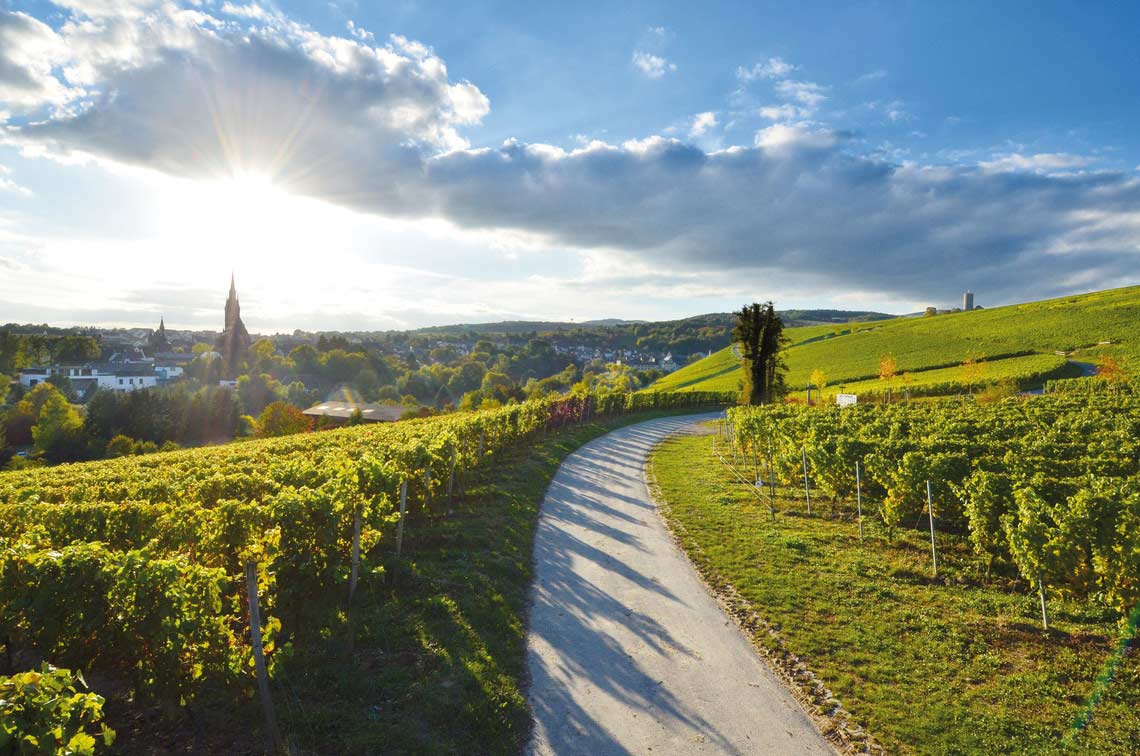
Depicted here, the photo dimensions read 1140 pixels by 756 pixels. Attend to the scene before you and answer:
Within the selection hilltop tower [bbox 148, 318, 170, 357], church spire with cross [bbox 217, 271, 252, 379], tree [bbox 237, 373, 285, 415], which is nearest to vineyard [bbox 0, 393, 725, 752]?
tree [bbox 237, 373, 285, 415]

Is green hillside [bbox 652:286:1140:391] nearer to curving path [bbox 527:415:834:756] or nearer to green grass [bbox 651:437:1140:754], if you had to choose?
green grass [bbox 651:437:1140:754]

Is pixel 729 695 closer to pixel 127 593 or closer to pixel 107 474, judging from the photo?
pixel 127 593

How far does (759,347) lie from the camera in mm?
44406

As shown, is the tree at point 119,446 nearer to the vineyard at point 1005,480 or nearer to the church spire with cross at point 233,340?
the vineyard at point 1005,480

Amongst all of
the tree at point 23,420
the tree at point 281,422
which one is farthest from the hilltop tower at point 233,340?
the tree at point 281,422

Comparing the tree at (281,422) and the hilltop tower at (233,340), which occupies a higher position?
the hilltop tower at (233,340)

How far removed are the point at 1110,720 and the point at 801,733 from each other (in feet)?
13.3

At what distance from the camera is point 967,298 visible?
A: 137 m

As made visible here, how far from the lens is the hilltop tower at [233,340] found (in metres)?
112

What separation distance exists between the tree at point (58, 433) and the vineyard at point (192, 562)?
168 feet

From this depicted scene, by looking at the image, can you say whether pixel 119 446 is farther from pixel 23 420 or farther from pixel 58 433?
pixel 23 420

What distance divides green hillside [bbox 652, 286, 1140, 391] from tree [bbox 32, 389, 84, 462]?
73946 millimetres

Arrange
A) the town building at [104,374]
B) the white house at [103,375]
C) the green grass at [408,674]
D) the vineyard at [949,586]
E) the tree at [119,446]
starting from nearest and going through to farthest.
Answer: the green grass at [408,674], the vineyard at [949,586], the tree at [119,446], the town building at [104,374], the white house at [103,375]

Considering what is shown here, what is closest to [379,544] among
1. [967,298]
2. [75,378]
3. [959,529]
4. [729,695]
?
[729,695]
